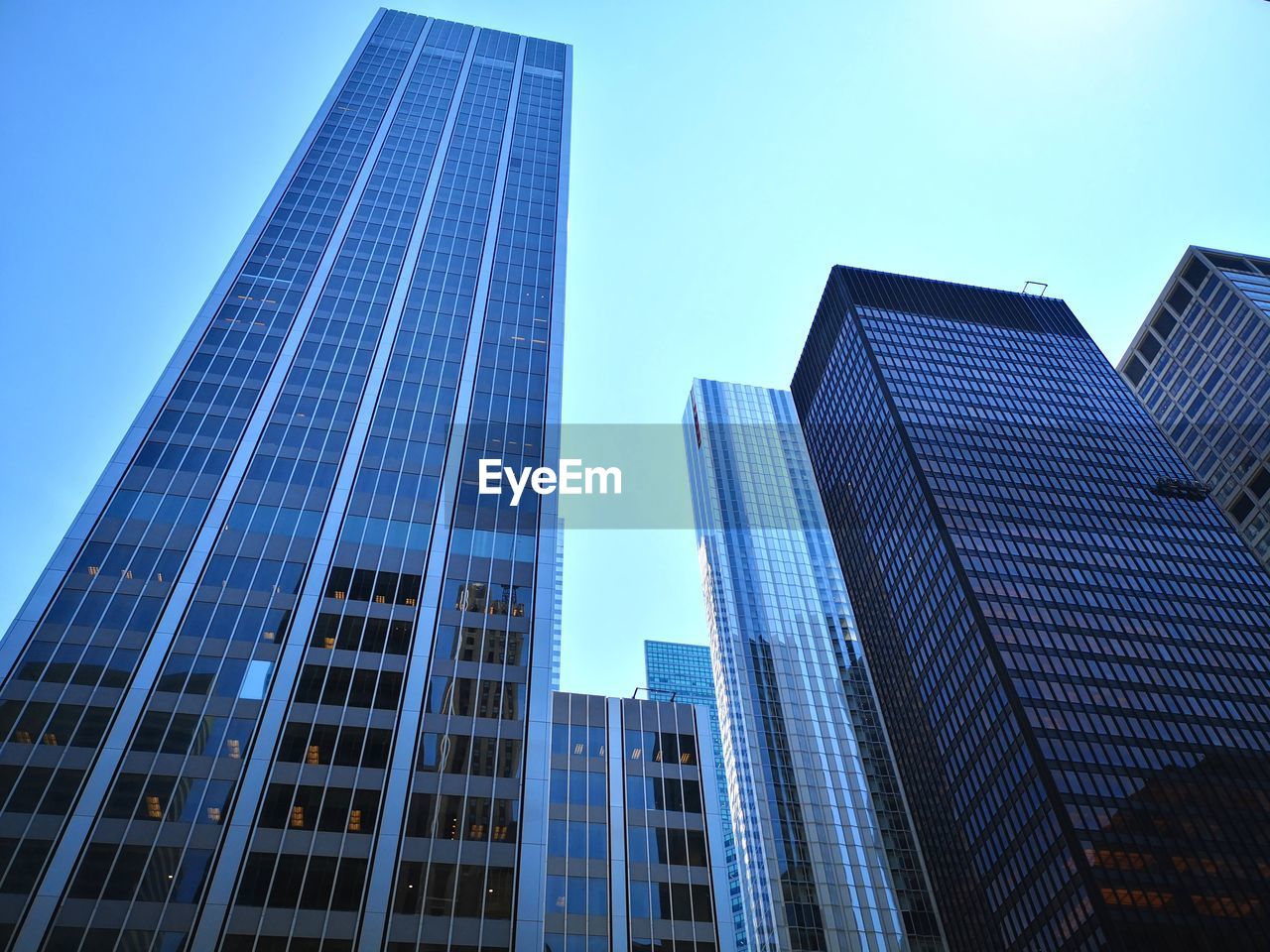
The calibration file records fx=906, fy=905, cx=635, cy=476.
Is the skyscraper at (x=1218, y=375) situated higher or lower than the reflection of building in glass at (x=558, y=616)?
higher

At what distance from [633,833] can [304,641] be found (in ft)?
94.8

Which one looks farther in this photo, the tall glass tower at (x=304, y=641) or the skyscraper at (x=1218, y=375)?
the skyscraper at (x=1218, y=375)

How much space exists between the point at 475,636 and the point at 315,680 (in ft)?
33.1

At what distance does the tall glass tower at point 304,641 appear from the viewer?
45969 mm

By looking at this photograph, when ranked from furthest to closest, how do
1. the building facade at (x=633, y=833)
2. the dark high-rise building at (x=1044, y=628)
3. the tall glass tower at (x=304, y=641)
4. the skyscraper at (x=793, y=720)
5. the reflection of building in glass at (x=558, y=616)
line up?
the reflection of building in glass at (x=558, y=616) → the skyscraper at (x=793, y=720) → the dark high-rise building at (x=1044, y=628) → the building facade at (x=633, y=833) → the tall glass tower at (x=304, y=641)

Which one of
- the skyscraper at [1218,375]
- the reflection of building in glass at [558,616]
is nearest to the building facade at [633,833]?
the reflection of building in glass at [558,616]

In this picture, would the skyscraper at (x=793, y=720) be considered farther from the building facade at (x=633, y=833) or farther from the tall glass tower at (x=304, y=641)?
the tall glass tower at (x=304, y=641)

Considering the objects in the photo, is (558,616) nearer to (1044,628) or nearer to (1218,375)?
(1044,628)

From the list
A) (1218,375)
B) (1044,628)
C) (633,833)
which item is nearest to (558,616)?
(1044,628)

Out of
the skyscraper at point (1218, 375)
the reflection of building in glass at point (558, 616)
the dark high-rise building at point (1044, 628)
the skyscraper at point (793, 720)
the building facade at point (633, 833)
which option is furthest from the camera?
the skyscraper at point (1218, 375)

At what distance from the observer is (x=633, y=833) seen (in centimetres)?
6800

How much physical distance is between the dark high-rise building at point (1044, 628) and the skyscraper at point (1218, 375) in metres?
10.4

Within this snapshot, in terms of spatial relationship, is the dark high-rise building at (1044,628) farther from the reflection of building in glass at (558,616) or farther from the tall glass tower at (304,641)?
the tall glass tower at (304,641)

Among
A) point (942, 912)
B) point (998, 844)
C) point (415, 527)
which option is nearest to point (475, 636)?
point (415, 527)
